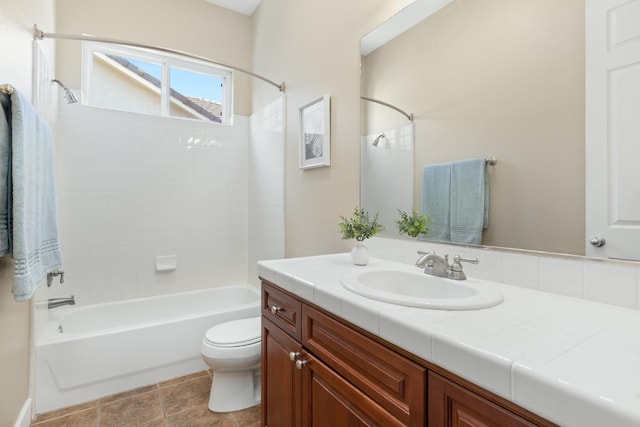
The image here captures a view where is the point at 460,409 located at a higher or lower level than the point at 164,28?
lower

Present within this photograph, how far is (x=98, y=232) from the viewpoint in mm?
2523

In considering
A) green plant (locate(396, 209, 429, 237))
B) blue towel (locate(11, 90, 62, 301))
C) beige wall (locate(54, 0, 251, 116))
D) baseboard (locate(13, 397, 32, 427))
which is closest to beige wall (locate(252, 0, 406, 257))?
green plant (locate(396, 209, 429, 237))

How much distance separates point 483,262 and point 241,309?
1830 mm

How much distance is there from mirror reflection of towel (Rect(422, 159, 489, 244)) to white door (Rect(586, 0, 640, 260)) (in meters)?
0.32

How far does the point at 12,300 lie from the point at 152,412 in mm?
946

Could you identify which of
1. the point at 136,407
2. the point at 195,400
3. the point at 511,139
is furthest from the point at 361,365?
the point at 136,407

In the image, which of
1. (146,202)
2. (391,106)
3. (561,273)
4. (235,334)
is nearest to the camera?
(561,273)

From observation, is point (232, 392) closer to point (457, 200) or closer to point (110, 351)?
point (110, 351)

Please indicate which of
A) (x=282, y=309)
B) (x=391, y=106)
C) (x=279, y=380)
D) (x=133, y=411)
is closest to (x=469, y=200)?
(x=391, y=106)

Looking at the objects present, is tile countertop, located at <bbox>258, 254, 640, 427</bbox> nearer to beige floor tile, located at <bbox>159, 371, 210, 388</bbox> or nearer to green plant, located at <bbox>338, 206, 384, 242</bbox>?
green plant, located at <bbox>338, 206, 384, 242</bbox>

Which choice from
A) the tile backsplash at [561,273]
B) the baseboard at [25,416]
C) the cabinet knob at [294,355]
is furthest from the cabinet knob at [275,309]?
the baseboard at [25,416]

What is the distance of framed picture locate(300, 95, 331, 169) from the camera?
75.9 inches

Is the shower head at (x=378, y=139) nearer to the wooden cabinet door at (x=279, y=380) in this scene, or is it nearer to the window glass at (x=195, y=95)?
the wooden cabinet door at (x=279, y=380)

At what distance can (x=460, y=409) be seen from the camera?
62 centimetres
